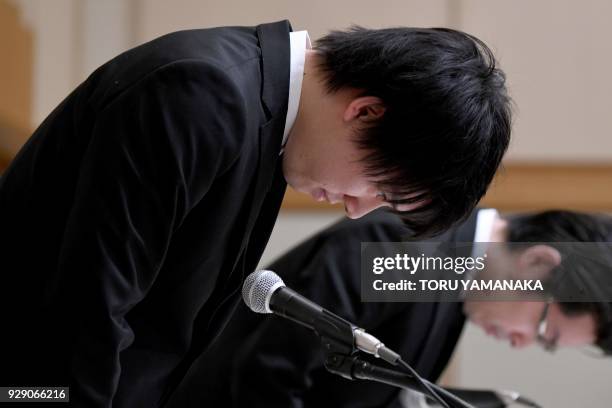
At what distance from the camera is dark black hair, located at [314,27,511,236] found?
3.33 feet

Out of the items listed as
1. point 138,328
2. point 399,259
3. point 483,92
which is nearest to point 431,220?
point 483,92

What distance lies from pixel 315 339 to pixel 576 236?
492 mm

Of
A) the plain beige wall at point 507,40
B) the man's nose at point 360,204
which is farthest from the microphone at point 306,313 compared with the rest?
the plain beige wall at point 507,40

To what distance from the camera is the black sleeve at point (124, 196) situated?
0.93m

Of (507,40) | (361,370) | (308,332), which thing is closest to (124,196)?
(361,370)

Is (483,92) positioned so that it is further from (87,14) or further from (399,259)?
(87,14)

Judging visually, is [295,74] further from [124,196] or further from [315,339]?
[315,339]

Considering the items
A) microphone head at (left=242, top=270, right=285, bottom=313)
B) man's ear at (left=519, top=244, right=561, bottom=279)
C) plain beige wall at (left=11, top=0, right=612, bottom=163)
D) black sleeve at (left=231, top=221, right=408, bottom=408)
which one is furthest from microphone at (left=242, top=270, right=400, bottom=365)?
plain beige wall at (left=11, top=0, right=612, bottom=163)

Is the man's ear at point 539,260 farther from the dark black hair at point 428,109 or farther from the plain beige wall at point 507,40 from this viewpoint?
the plain beige wall at point 507,40

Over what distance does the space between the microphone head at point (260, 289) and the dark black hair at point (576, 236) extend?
2.35 ft

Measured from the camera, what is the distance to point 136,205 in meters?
0.94

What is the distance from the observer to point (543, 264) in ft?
5.54

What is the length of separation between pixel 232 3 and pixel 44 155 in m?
1.77

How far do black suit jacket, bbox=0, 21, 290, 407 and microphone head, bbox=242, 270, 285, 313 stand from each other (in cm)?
3
